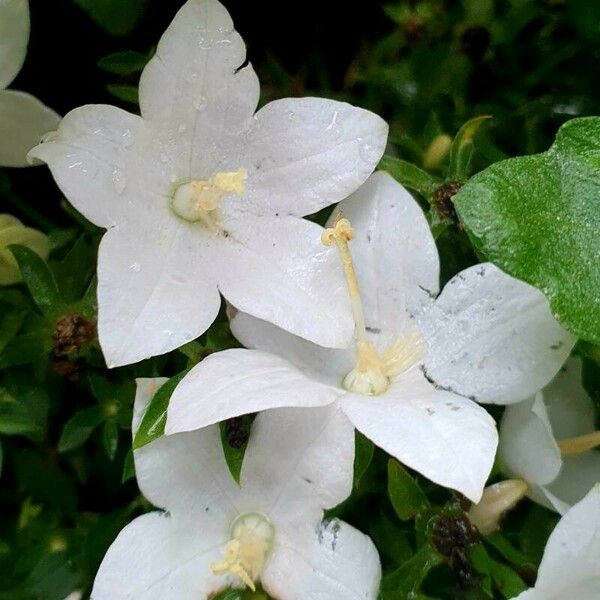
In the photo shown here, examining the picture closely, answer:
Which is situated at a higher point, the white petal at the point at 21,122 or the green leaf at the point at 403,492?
the white petal at the point at 21,122

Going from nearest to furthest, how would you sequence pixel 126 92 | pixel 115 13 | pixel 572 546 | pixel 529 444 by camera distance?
pixel 572 546 → pixel 529 444 → pixel 126 92 → pixel 115 13

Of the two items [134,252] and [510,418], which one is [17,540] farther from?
[510,418]

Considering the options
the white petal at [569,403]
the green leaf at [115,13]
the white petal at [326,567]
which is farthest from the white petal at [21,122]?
the white petal at [569,403]

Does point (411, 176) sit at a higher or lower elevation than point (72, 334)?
higher

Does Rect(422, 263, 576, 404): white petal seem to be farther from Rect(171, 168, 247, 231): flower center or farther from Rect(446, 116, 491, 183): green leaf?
Rect(171, 168, 247, 231): flower center

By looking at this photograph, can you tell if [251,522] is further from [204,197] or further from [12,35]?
[12,35]

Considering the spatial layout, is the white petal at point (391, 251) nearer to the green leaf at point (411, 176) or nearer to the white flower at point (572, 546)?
the green leaf at point (411, 176)

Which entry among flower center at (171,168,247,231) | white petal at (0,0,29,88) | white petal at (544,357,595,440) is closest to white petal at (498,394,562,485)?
white petal at (544,357,595,440)

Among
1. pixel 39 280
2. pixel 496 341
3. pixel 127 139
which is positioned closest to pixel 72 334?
pixel 39 280
